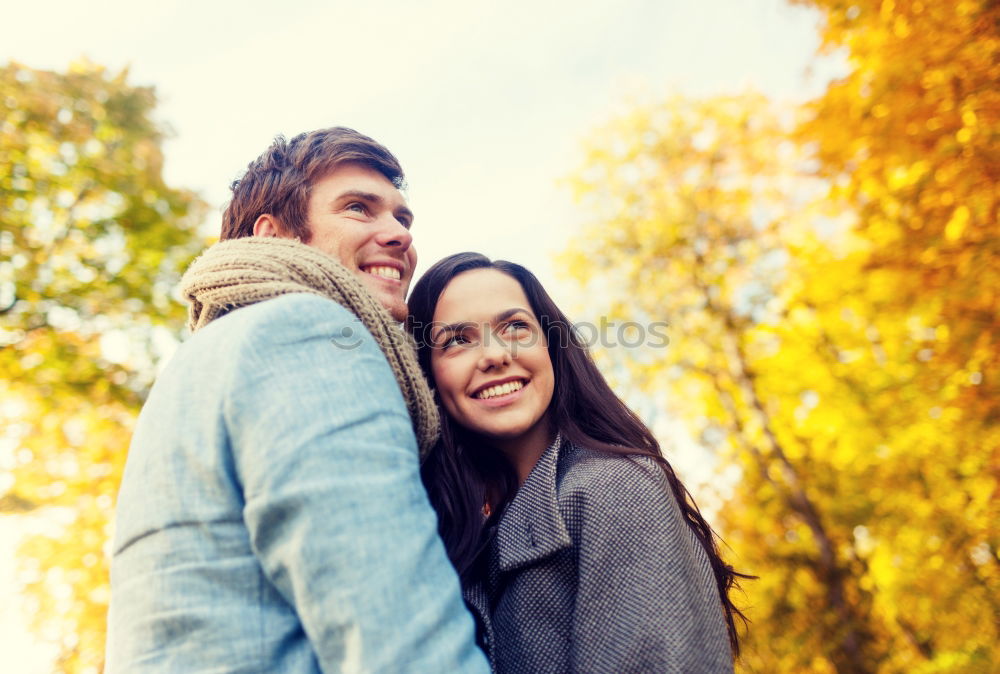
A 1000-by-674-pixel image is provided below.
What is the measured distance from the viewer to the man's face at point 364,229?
2225 mm

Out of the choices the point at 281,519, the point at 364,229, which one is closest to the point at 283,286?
the point at 281,519

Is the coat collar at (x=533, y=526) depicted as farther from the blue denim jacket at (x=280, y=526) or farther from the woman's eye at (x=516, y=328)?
the blue denim jacket at (x=280, y=526)

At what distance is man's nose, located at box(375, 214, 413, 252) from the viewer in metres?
2.29

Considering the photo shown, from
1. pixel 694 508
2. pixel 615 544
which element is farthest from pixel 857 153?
pixel 615 544

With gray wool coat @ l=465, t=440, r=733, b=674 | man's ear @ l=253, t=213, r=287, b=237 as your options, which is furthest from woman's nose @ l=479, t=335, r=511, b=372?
man's ear @ l=253, t=213, r=287, b=237

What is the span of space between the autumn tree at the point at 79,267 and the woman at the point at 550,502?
21.7ft

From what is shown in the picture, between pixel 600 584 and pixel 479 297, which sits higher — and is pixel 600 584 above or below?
below

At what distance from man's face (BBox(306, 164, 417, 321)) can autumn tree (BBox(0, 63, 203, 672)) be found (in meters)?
6.42

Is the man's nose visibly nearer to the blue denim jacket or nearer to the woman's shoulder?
the woman's shoulder

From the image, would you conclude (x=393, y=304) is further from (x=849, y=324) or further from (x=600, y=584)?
(x=849, y=324)

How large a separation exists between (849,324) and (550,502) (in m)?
9.73

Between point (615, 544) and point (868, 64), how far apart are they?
14.2 ft

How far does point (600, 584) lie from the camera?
5.26ft

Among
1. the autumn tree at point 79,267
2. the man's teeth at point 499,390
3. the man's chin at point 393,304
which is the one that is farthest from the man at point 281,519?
the autumn tree at point 79,267
